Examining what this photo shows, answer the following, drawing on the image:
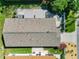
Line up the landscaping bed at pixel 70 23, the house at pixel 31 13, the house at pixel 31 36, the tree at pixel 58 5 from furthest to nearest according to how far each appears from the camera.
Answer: the house at pixel 31 13 < the landscaping bed at pixel 70 23 < the tree at pixel 58 5 < the house at pixel 31 36

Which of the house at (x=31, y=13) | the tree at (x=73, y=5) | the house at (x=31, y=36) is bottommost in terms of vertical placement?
the house at (x=31, y=36)

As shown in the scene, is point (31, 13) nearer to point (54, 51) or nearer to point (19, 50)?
point (19, 50)

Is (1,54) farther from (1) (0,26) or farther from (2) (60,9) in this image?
(2) (60,9)

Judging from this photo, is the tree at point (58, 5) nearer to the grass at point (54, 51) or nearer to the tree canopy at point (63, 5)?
the tree canopy at point (63, 5)

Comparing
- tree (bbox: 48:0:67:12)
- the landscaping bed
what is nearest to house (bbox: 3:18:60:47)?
the landscaping bed

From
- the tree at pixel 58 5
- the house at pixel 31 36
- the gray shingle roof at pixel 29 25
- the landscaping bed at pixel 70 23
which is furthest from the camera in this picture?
the landscaping bed at pixel 70 23

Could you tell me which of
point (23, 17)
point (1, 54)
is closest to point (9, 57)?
point (1, 54)

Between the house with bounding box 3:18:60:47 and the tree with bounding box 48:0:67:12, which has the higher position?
the tree with bounding box 48:0:67:12

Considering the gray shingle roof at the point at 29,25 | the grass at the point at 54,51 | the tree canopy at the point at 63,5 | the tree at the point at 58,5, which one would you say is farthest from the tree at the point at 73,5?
the grass at the point at 54,51

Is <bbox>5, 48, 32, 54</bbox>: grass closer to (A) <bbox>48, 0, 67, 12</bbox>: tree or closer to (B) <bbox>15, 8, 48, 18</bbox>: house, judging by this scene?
(B) <bbox>15, 8, 48, 18</bbox>: house

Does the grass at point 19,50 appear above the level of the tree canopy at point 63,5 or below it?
below

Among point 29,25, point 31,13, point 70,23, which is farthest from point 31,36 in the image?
point 70,23

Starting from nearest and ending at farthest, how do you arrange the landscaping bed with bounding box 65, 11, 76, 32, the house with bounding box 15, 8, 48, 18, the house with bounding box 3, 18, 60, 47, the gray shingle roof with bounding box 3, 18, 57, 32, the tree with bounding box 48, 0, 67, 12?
the house with bounding box 3, 18, 60, 47 < the tree with bounding box 48, 0, 67, 12 < the gray shingle roof with bounding box 3, 18, 57, 32 < the landscaping bed with bounding box 65, 11, 76, 32 < the house with bounding box 15, 8, 48, 18
